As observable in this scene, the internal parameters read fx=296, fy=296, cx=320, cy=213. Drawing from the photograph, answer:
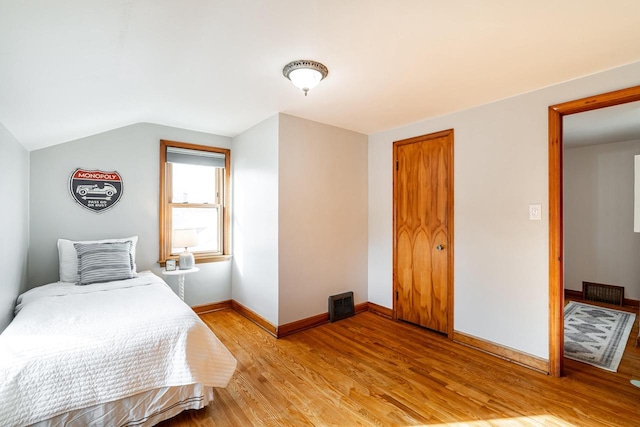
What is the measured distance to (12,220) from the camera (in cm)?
225

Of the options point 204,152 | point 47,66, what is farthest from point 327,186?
point 47,66

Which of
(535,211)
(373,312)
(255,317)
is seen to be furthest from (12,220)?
(535,211)

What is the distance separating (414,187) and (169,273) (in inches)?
116

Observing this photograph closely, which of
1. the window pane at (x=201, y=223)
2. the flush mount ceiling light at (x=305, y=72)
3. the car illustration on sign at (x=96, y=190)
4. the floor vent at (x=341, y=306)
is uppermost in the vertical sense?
the flush mount ceiling light at (x=305, y=72)

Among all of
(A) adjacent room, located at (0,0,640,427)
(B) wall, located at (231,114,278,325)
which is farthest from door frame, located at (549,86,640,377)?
(B) wall, located at (231,114,278,325)

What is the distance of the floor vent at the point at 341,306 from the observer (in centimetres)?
351

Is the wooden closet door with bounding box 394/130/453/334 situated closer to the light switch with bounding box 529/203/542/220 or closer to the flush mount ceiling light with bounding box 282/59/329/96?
the light switch with bounding box 529/203/542/220

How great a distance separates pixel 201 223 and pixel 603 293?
5.98 m

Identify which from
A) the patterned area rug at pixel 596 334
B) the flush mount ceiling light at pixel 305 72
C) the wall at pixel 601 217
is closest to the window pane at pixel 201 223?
the flush mount ceiling light at pixel 305 72

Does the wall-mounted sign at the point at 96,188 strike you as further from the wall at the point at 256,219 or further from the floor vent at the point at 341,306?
the floor vent at the point at 341,306

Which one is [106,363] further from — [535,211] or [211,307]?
[535,211]

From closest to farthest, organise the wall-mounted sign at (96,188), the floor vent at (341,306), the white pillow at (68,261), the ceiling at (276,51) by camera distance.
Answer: the ceiling at (276,51), the white pillow at (68,261), the wall-mounted sign at (96,188), the floor vent at (341,306)

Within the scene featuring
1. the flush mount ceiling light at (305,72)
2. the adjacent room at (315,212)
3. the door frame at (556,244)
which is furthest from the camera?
the door frame at (556,244)

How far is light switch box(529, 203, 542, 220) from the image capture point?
2492 mm
